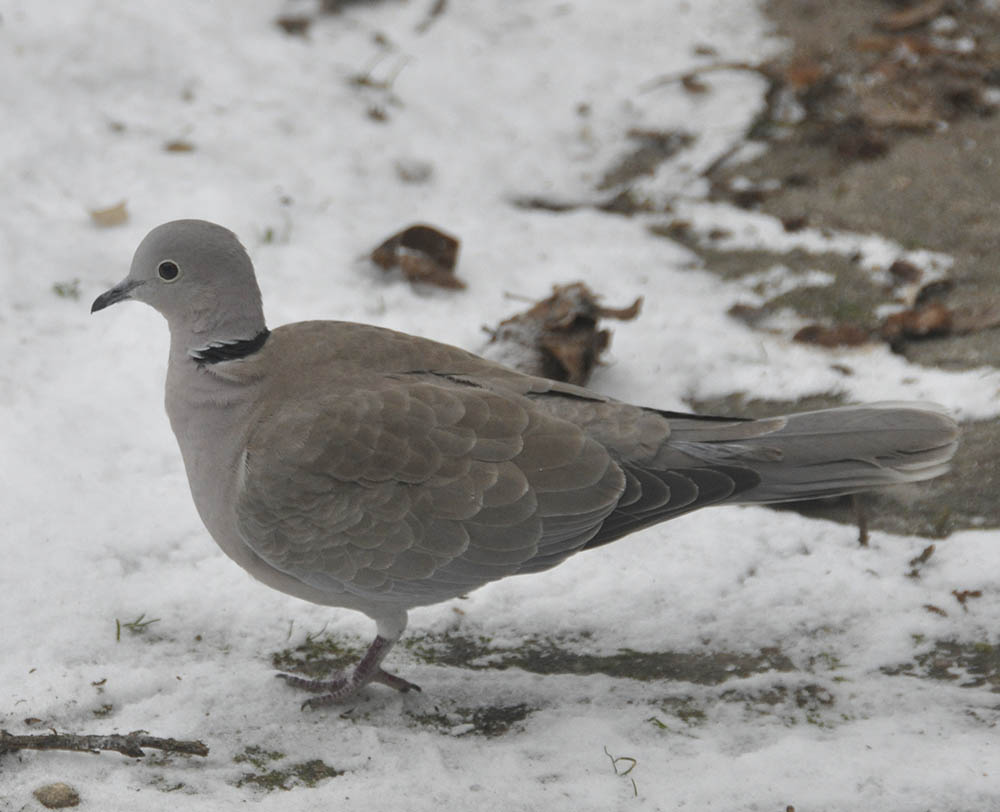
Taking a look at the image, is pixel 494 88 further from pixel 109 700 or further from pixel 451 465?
pixel 109 700

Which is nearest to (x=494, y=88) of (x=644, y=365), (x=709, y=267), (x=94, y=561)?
(x=709, y=267)

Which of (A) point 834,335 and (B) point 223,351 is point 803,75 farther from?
(B) point 223,351

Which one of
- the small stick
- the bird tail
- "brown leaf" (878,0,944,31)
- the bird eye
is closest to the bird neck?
the bird eye

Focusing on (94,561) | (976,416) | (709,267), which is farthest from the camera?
(709,267)

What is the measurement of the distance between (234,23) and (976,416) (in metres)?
4.17

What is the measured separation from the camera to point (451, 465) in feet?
9.70

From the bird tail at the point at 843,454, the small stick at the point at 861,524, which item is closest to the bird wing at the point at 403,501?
the bird tail at the point at 843,454

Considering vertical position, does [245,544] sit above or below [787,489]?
below

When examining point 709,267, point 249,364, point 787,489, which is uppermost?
point 709,267

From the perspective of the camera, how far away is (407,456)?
294 centimetres

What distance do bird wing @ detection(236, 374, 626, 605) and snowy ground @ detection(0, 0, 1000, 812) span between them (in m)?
0.41

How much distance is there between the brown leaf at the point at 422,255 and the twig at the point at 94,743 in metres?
2.51

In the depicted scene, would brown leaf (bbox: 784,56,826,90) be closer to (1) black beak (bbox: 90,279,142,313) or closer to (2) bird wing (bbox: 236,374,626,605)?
(2) bird wing (bbox: 236,374,626,605)

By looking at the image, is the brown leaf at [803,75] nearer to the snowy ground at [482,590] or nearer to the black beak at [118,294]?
the snowy ground at [482,590]
